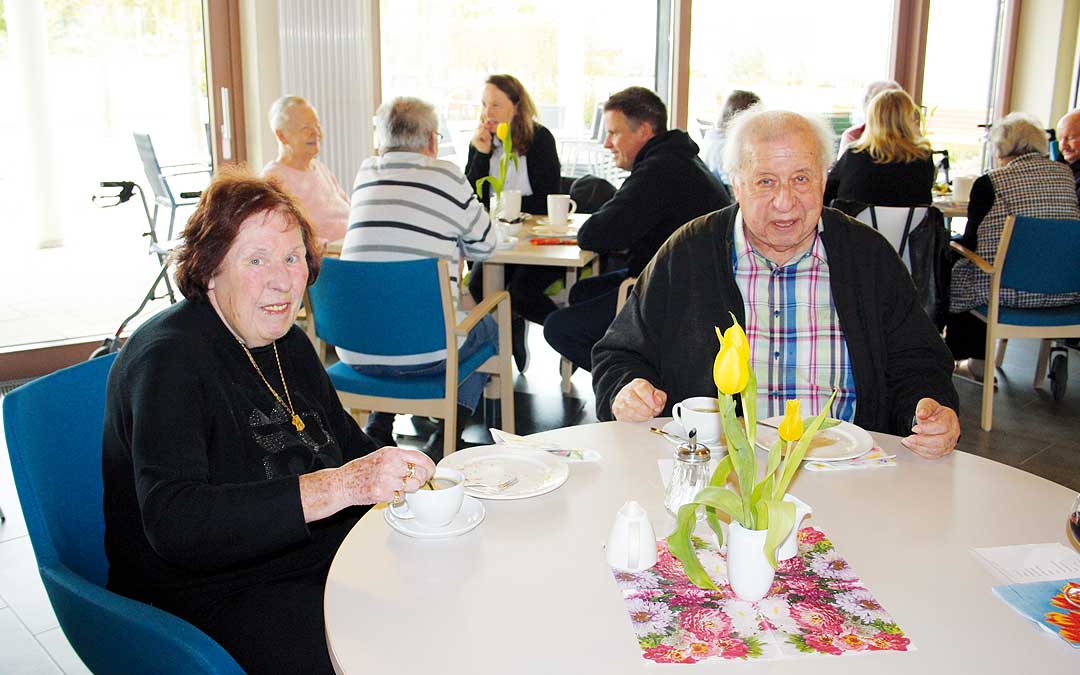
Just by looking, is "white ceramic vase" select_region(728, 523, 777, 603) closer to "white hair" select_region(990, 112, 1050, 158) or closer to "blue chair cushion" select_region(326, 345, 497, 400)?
"blue chair cushion" select_region(326, 345, 497, 400)

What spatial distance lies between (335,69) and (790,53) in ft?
12.1

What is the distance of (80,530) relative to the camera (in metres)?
1.52

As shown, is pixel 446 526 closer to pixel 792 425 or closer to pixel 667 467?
pixel 667 467

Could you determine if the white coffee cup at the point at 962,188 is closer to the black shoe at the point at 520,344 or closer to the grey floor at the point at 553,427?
the grey floor at the point at 553,427

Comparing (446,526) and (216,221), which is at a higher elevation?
(216,221)

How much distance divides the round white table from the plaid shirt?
1.19ft

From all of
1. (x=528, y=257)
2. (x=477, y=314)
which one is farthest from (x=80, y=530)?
(x=528, y=257)

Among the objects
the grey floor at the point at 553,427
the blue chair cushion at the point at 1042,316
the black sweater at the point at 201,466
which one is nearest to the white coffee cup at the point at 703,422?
the black sweater at the point at 201,466

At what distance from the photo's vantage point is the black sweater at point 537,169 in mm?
4887

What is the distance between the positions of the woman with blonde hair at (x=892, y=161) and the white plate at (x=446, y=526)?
147 inches

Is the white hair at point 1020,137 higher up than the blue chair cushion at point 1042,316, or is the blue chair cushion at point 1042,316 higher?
the white hair at point 1020,137

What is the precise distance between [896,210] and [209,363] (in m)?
3.23

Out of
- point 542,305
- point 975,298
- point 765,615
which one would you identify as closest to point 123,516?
point 765,615

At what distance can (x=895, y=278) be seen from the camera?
2.05 metres
